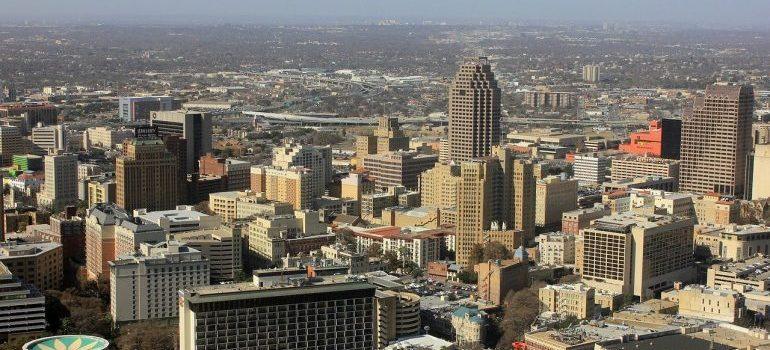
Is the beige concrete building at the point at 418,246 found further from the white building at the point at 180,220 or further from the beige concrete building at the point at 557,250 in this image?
the white building at the point at 180,220

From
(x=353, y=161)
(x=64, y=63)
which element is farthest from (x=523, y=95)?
(x=64, y=63)

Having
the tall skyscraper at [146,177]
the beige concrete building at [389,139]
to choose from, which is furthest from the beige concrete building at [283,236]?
the beige concrete building at [389,139]

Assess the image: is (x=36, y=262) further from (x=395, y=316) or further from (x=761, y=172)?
(x=761, y=172)

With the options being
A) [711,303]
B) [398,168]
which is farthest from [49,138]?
[711,303]

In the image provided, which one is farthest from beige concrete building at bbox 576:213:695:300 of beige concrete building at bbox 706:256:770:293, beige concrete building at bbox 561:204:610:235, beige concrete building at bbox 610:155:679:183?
beige concrete building at bbox 610:155:679:183

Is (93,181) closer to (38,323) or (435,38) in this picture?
(38,323)

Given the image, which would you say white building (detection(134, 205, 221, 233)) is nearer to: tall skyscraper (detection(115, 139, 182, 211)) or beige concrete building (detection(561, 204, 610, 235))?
tall skyscraper (detection(115, 139, 182, 211))
